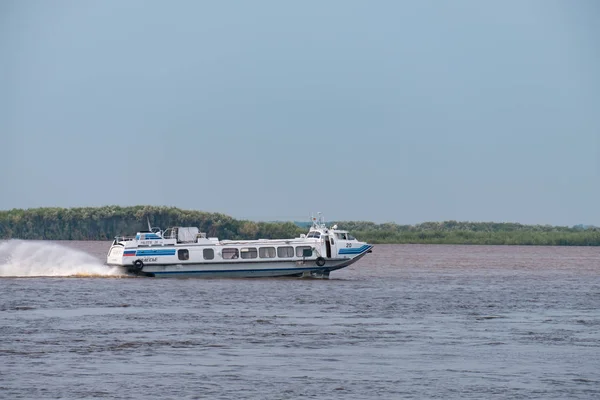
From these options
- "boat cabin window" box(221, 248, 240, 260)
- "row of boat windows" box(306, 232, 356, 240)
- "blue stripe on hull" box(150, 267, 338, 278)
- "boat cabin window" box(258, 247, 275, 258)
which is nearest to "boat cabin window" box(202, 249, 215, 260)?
"boat cabin window" box(221, 248, 240, 260)

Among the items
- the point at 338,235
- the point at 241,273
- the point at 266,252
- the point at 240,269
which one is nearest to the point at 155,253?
the point at 240,269

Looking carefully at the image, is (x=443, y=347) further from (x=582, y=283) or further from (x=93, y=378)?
(x=582, y=283)

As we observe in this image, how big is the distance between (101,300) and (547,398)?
1187 inches

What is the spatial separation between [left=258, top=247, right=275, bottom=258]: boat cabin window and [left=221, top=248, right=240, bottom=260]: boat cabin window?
132 centimetres

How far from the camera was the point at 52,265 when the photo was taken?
7481 centimetres

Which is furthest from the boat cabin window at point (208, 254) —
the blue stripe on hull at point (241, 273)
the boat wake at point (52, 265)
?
the boat wake at point (52, 265)

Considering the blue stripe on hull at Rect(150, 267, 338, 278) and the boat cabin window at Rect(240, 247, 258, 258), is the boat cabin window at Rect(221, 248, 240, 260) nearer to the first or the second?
the boat cabin window at Rect(240, 247, 258, 258)

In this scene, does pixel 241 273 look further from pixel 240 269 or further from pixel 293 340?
pixel 293 340

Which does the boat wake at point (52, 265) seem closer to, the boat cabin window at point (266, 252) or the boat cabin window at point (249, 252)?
the boat cabin window at point (249, 252)

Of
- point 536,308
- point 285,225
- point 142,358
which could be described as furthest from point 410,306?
point 285,225

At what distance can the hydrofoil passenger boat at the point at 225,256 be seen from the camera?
211 ft

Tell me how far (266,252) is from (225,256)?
2417 millimetres

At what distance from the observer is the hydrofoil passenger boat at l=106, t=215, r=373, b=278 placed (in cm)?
6425

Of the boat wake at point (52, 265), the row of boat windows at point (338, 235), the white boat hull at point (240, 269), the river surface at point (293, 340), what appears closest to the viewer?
the river surface at point (293, 340)
